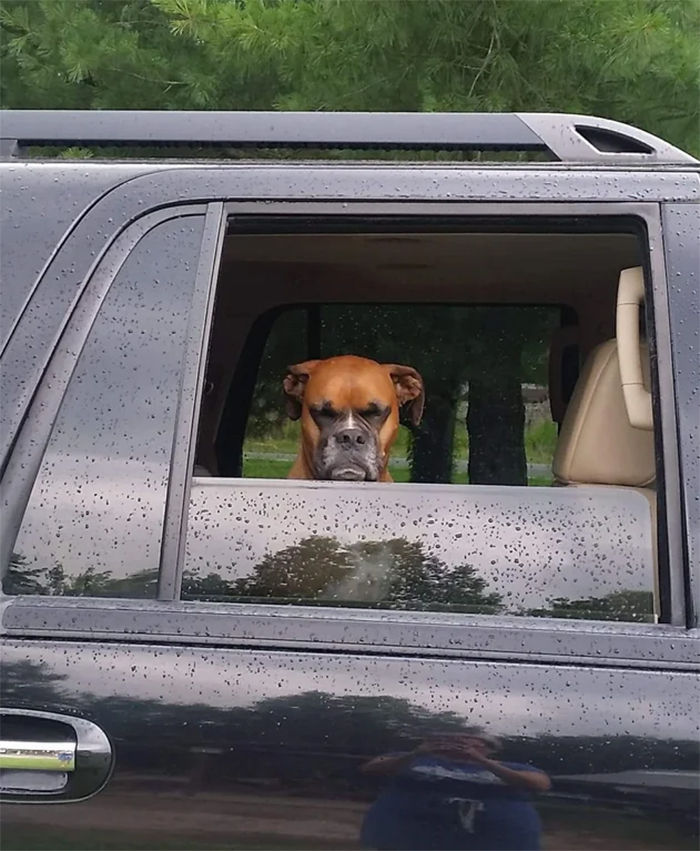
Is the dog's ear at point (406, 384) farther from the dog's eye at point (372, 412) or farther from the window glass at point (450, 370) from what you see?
the window glass at point (450, 370)

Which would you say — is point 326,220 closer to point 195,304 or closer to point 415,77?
point 195,304

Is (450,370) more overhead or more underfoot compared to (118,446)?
more overhead

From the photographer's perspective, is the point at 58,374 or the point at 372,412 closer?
the point at 58,374

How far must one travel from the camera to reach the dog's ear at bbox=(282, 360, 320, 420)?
3.21 m

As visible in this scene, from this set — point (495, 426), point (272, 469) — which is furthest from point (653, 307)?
point (495, 426)

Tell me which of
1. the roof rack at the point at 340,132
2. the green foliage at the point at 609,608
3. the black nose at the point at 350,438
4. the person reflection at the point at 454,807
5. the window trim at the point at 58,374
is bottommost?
the person reflection at the point at 454,807

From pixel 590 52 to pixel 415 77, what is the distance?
89 centimetres

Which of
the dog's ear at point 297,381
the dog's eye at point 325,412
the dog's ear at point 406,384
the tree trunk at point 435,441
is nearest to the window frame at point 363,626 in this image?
the dog's eye at point 325,412

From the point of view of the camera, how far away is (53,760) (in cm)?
134

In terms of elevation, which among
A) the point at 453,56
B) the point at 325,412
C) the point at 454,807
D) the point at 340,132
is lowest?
the point at 454,807

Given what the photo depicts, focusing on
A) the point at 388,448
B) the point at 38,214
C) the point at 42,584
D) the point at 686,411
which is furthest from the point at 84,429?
the point at 388,448

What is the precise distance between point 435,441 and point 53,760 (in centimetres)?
259

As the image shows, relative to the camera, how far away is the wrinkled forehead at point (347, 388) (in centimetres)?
311

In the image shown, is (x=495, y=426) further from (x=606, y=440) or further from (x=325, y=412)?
(x=606, y=440)
